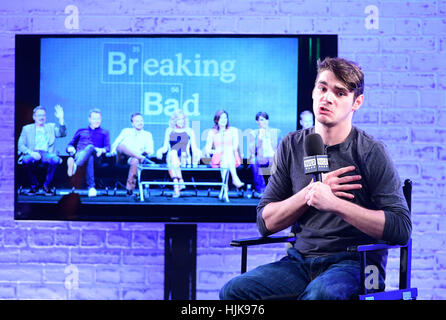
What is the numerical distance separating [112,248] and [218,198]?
857mm

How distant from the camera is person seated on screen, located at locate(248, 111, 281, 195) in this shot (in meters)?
3.55

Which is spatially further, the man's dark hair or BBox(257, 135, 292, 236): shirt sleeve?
BBox(257, 135, 292, 236): shirt sleeve

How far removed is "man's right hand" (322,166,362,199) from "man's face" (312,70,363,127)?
0.79 feet

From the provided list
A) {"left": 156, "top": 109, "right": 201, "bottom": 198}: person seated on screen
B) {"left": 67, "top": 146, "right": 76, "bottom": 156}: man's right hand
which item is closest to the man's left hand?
{"left": 156, "top": 109, "right": 201, "bottom": 198}: person seated on screen

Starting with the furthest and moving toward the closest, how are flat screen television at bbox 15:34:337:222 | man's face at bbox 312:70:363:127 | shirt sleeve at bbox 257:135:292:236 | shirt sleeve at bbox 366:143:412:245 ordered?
flat screen television at bbox 15:34:337:222 < shirt sleeve at bbox 257:135:292:236 < man's face at bbox 312:70:363:127 < shirt sleeve at bbox 366:143:412:245

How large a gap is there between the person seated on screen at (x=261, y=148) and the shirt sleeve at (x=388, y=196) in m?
1.09

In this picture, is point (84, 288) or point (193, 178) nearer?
point (193, 178)

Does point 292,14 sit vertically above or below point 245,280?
above

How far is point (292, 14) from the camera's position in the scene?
383cm

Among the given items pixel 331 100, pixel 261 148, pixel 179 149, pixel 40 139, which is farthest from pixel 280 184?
pixel 40 139

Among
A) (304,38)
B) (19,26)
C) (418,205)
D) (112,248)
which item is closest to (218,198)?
(112,248)

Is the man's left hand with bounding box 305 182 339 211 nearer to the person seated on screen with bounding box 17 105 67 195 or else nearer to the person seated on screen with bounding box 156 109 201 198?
→ the person seated on screen with bounding box 156 109 201 198
